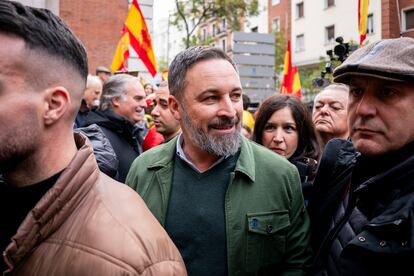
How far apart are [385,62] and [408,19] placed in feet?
86.6

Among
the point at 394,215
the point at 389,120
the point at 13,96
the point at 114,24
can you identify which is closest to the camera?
the point at 13,96

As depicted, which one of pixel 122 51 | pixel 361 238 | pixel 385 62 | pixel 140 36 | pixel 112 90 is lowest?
pixel 361 238

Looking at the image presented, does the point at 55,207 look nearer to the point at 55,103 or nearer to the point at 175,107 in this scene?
the point at 55,103

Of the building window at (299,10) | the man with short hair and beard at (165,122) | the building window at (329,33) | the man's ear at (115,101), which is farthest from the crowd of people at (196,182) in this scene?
the building window at (299,10)

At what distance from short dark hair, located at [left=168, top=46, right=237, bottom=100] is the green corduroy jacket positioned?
0.40 metres

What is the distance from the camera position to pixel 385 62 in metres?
1.74

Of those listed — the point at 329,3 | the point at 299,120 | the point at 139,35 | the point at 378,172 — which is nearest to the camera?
the point at 378,172

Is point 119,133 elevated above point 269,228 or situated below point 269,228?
above

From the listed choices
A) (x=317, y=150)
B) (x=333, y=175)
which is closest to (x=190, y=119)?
(x=333, y=175)

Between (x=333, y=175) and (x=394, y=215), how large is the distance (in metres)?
0.62

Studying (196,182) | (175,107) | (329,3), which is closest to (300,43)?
(329,3)

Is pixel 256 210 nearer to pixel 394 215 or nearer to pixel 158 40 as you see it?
pixel 394 215

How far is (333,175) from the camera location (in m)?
2.21

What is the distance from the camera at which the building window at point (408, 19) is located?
25.3m
